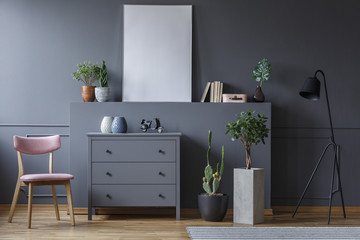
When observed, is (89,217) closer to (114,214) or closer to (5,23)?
(114,214)

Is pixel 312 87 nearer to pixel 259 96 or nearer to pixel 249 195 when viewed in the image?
pixel 259 96

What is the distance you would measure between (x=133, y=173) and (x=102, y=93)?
0.93m

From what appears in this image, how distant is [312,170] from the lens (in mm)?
5453

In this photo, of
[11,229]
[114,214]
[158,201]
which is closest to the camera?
[11,229]

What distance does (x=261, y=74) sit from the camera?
529cm

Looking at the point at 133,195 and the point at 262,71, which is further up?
the point at 262,71

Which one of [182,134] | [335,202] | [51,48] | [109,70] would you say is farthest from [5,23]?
[335,202]

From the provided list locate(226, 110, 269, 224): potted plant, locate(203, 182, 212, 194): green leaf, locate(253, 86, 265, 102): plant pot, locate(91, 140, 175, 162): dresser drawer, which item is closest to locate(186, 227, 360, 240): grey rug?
locate(226, 110, 269, 224): potted plant

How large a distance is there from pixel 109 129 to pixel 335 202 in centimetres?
253

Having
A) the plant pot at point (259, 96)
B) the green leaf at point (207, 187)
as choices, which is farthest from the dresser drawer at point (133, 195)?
the plant pot at point (259, 96)

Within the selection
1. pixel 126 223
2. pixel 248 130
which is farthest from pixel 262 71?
pixel 126 223

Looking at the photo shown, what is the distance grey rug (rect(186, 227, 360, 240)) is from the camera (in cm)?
406

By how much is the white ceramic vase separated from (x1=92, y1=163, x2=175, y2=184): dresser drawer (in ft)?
1.15

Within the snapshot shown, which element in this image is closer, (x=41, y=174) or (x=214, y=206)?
(x=41, y=174)
